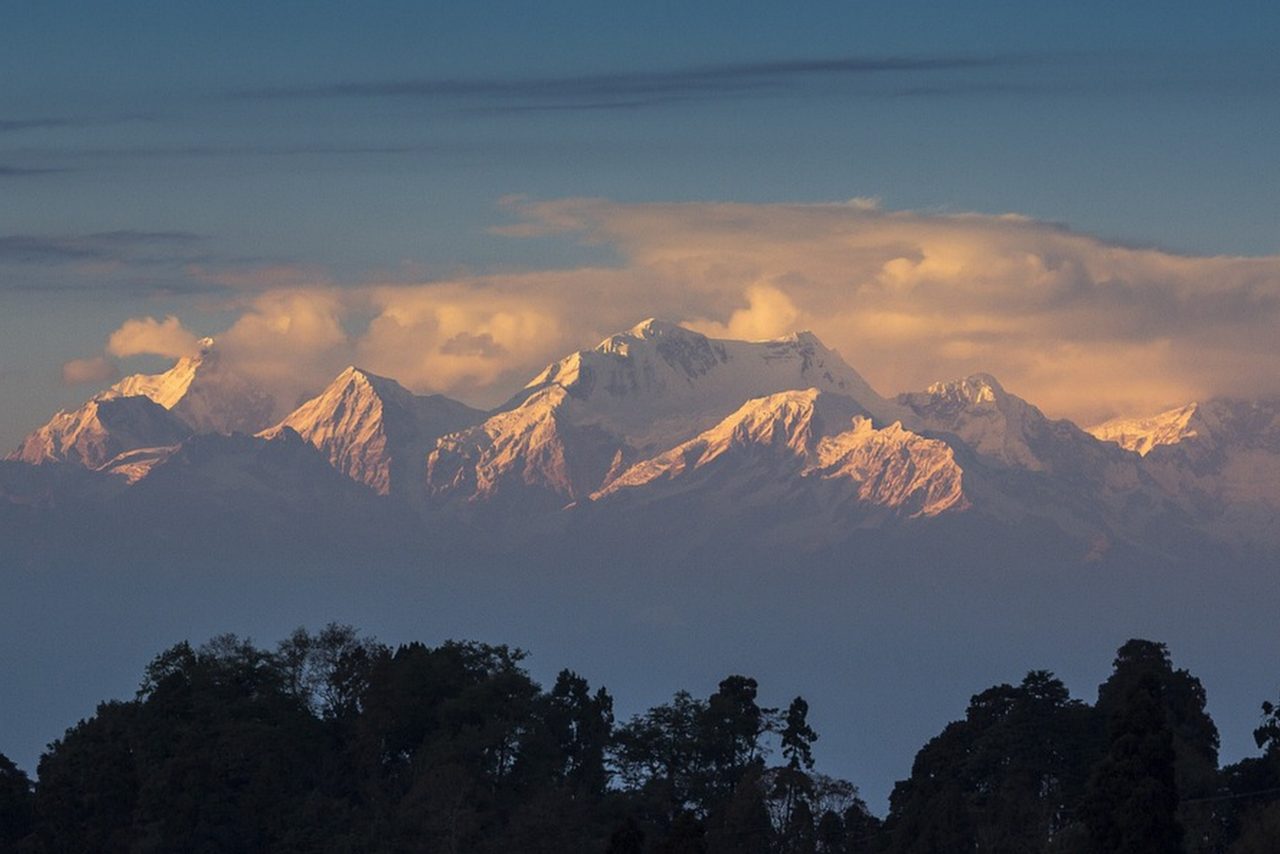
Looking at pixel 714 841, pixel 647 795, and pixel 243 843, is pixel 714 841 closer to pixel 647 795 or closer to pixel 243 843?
pixel 647 795

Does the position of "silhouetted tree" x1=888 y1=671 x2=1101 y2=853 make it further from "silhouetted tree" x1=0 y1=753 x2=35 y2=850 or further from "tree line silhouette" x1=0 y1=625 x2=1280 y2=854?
"silhouetted tree" x1=0 y1=753 x2=35 y2=850

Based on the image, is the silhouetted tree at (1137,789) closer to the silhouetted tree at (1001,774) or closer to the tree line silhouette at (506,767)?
the tree line silhouette at (506,767)

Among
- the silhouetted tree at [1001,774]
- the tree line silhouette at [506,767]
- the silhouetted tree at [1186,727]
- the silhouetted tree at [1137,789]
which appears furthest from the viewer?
the tree line silhouette at [506,767]

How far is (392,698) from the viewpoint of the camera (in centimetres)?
17275

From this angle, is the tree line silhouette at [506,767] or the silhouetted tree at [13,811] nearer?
the tree line silhouette at [506,767]

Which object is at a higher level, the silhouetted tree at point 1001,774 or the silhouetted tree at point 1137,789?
the silhouetted tree at point 1001,774

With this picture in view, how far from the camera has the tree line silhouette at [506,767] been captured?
15262 centimetres

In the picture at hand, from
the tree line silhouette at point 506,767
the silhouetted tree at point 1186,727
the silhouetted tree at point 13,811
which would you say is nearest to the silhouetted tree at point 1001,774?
the tree line silhouette at point 506,767

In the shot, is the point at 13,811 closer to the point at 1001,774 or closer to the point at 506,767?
the point at 506,767

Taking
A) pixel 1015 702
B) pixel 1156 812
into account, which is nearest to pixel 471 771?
pixel 1015 702

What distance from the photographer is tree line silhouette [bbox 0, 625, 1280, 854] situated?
501ft

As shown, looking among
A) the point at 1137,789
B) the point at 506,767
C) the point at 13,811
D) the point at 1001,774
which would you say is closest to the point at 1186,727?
the point at 1001,774

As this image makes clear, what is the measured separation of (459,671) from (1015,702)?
124ft

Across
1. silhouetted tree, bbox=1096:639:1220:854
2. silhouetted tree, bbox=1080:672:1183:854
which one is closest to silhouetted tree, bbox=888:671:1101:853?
silhouetted tree, bbox=1096:639:1220:854
